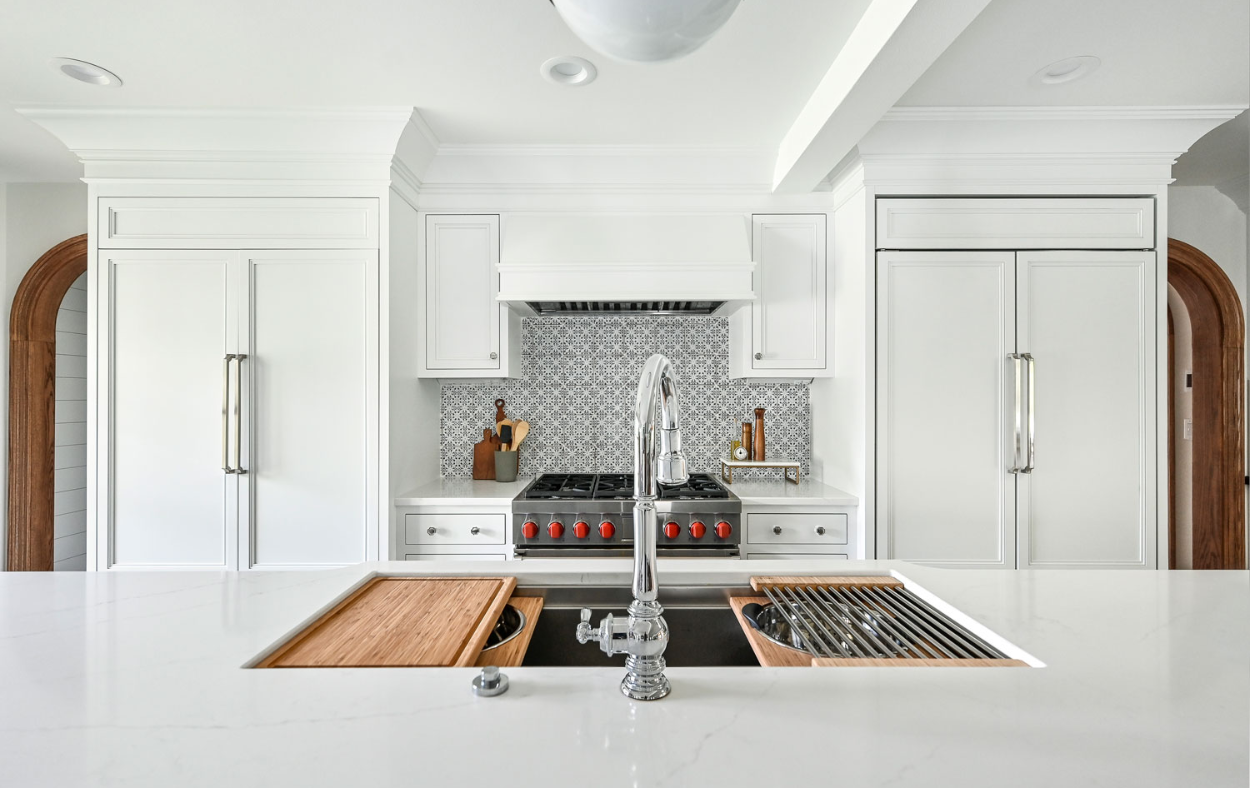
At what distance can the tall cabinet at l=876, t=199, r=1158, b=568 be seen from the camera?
2.60 metres

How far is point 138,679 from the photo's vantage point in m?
0.84

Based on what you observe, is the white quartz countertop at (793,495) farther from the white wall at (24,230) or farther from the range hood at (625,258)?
the white wall at (24,230)

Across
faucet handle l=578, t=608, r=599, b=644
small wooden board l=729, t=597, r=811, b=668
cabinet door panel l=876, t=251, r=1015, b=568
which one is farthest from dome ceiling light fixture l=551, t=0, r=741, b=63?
cabinet door panel l=876, t=251, r=1015, b=568

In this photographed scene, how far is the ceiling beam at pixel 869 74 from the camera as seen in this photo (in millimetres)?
1565

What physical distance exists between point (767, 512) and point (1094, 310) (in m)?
1.56

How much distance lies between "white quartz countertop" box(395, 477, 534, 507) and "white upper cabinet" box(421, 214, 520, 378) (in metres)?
0.52

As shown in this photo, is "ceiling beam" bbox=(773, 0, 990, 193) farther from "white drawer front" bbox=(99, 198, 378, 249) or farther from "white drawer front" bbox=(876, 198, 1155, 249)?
"white drawer front" bbox=(99, 198, 378, 249)

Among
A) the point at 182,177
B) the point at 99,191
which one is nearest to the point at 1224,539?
the point at 182,177

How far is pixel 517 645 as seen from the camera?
3.65 feet

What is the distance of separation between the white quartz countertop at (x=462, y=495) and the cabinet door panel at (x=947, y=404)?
1.57 meters

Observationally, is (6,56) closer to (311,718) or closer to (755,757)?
(311,718)

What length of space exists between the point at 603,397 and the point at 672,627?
2.08m

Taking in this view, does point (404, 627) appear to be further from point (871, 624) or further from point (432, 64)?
point (432, 64)

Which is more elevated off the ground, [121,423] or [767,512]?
[121,423]
